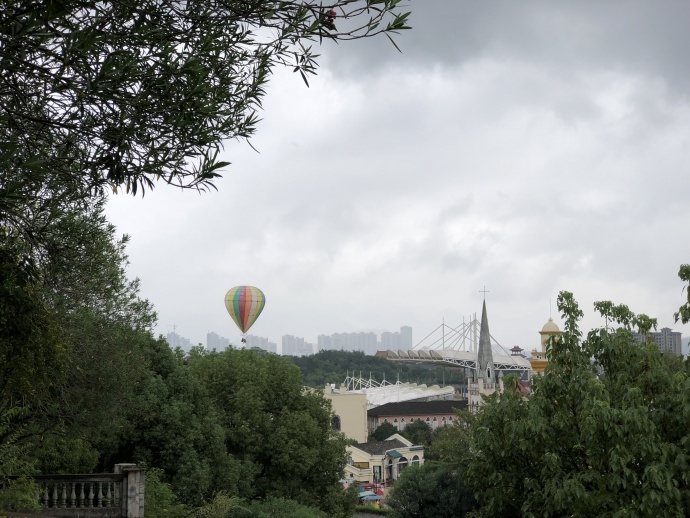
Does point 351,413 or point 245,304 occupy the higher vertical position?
point 245,304

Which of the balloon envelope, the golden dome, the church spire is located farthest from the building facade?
the golden dome

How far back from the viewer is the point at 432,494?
76.5 feet

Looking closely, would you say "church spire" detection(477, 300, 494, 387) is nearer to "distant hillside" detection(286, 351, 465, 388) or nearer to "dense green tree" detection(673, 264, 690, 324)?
"distant hillside" detection(286, 351, 465, 388)

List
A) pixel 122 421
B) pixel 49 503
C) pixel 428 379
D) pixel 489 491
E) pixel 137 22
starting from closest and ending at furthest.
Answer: pixel 137 22 → pixel 489 491 → pixel 49 503 → pixel 122 421 → pixel 428 379

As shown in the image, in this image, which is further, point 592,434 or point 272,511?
point 272,511

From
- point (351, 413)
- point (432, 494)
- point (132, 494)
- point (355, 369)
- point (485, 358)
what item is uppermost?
point (355, 369)

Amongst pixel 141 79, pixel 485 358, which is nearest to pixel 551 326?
pixel 141 79

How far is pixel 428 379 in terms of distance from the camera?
18488cm

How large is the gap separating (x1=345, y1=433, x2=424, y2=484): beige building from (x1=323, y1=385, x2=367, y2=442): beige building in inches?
385

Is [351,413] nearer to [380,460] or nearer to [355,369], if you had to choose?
[380,460]

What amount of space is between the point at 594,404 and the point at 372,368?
6203 inches

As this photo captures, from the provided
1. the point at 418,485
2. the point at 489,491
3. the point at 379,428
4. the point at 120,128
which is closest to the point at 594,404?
the point at 489,491

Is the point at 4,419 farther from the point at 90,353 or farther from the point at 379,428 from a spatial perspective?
the point at 379,428

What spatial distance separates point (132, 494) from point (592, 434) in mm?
8035
